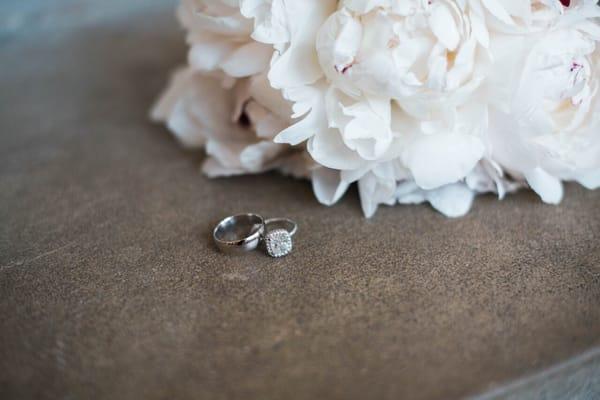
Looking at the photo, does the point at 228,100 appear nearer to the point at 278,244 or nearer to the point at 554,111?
the point at 278,244

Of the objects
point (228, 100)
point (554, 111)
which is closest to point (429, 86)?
point (554, 111)

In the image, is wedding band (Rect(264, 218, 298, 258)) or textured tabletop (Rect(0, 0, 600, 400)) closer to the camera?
textured tabletop (Rect(0, 0, 600, 400))

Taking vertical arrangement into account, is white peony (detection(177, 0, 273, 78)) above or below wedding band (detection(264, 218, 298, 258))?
above

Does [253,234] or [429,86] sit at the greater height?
[429,86]

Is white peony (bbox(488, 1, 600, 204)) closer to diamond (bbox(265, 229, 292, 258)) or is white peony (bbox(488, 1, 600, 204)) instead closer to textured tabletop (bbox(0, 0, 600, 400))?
textured tabletop (bbox(0, 0, 600, 400))

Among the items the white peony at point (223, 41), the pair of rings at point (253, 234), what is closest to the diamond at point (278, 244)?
the pair of rings at point (253, 234)

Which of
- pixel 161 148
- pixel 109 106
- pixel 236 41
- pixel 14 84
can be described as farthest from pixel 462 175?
pixel 14 84

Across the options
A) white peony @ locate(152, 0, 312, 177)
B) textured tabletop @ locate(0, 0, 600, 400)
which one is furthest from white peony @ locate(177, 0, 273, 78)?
textured tabletop @ locate(0, 0, 600, 400)
